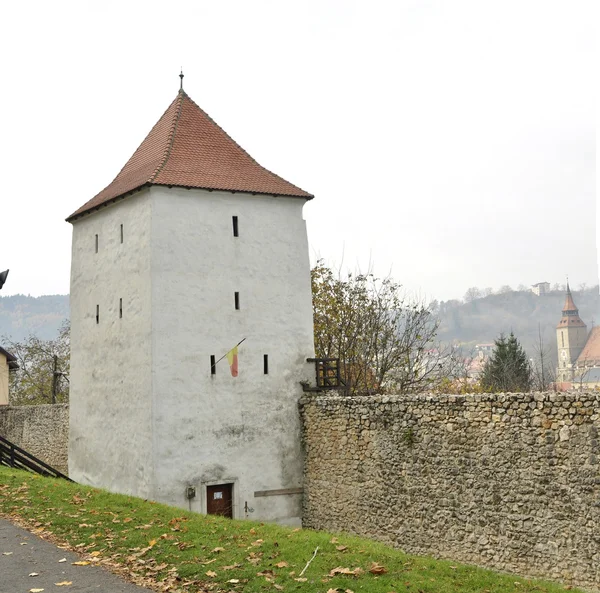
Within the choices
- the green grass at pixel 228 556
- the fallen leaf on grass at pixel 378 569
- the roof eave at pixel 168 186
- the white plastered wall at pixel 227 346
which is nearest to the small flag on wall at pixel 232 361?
the white plastered wall at pixel 227 346

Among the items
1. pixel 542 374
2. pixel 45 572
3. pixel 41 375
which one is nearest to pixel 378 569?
pixel 45 572

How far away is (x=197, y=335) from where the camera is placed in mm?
20031

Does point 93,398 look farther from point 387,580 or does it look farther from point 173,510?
point 387,580

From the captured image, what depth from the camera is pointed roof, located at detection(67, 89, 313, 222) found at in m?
20.9

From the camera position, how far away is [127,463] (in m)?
20.0

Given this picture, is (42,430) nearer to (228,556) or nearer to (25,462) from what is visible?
(25,462)

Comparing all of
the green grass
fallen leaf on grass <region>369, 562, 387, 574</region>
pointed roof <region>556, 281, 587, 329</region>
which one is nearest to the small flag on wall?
the green grass

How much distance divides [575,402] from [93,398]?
14168mm

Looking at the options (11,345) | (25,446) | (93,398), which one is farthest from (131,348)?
(11,345)

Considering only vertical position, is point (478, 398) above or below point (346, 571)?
above

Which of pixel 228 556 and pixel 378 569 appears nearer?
pixel 378 569

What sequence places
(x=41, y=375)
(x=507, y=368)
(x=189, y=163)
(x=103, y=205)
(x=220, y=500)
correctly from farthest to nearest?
(x=41, y=375) → (x=507, y=368) → (x=103, y=205) → (x=189, y=163) → (x=220, y=500)

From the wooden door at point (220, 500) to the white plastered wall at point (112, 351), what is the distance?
1.74 metres

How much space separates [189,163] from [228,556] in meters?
13.8
